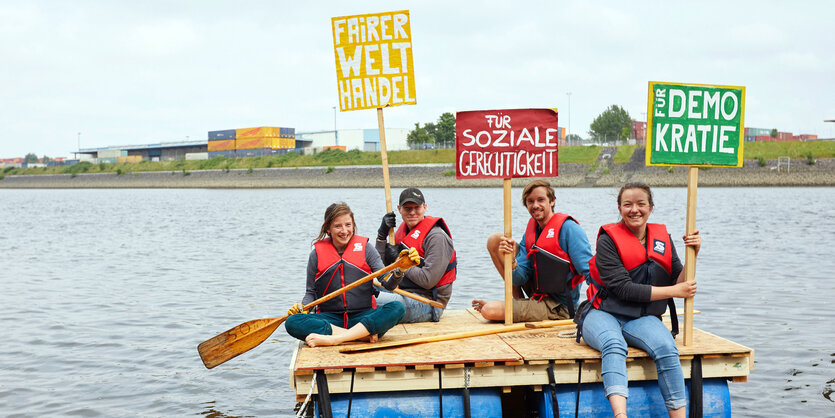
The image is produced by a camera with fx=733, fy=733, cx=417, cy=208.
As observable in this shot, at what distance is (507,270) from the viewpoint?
6605mm

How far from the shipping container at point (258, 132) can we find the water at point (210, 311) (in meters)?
88.8

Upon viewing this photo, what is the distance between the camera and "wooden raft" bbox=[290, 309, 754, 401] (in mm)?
5293

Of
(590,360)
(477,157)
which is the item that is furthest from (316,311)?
(590,360)

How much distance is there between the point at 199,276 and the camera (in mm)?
16766

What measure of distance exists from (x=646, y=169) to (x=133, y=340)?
67.6 meters

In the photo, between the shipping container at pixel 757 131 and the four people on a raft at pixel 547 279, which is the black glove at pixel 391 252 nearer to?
the four people on a raft at pixel 547 279

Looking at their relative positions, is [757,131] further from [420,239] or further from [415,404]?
[415,404]

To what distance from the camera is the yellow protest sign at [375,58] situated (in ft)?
25.2

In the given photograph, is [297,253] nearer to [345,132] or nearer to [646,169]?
[646,169]

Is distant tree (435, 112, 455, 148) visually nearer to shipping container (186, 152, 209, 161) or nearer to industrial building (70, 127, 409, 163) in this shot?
industrial building (70, 127, 409, 163)

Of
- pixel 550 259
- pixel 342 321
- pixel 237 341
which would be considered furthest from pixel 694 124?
pixel 237 341

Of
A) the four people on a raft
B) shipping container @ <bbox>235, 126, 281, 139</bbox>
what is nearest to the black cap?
the four people on a raft

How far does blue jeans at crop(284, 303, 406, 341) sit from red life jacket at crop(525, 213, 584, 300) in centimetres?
139

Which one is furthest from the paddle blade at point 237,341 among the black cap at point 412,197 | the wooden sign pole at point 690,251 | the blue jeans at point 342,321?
the wooden sign pole at point 690,251
